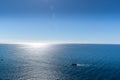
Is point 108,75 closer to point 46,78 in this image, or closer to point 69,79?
point 69,79

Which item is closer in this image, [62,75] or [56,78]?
[56,78]

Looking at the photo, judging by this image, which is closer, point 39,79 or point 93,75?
point 39,79

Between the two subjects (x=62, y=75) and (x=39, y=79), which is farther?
(x=62, y=75)

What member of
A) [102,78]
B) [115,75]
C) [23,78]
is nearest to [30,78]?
[23,78]

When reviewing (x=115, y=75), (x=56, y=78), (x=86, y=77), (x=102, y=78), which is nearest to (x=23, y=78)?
(x=56, y=78)

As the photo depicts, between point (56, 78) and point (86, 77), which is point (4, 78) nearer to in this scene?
point (56, 78)

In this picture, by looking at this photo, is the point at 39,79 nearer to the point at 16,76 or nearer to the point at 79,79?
the point at 16,76

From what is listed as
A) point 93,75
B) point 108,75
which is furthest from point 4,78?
point 108,75
